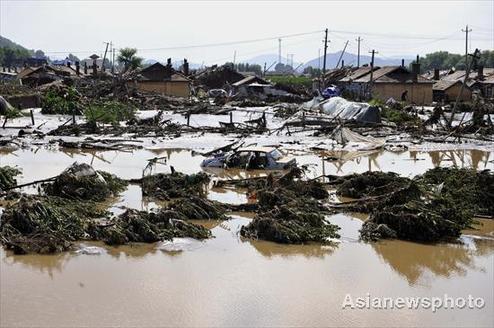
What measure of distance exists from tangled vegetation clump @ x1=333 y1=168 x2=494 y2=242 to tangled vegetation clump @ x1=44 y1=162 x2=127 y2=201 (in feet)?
22.1

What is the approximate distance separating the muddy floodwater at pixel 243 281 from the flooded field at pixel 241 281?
0.02 metres

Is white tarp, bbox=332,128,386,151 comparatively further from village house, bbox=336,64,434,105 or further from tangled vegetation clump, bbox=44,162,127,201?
village house, bbox=336,64,434,105

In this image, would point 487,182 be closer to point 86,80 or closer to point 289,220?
point 289,220

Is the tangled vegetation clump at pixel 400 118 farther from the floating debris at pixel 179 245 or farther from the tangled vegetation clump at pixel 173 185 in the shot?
the floating debris at pixel 179 245

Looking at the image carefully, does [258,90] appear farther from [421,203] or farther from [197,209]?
[421,203]

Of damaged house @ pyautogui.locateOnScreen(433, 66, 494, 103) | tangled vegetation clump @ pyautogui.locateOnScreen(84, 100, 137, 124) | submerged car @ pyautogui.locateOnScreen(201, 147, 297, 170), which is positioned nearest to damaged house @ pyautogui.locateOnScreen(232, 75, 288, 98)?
damaged house @ pyautogui.locateOnScreen(433, 66, 494, 103)

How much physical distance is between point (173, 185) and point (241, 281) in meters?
7.35

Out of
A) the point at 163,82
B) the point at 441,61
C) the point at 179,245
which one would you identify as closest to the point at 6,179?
the point at 179,245

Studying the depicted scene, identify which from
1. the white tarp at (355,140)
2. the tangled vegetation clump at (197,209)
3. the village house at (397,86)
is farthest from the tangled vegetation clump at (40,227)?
the village house at (397,86)

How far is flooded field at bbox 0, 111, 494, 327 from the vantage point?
371 inches

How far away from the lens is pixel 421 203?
14328 millimetres

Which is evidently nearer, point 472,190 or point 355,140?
point 472,190

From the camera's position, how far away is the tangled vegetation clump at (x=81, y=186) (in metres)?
16.5

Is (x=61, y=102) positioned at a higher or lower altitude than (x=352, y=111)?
higher
